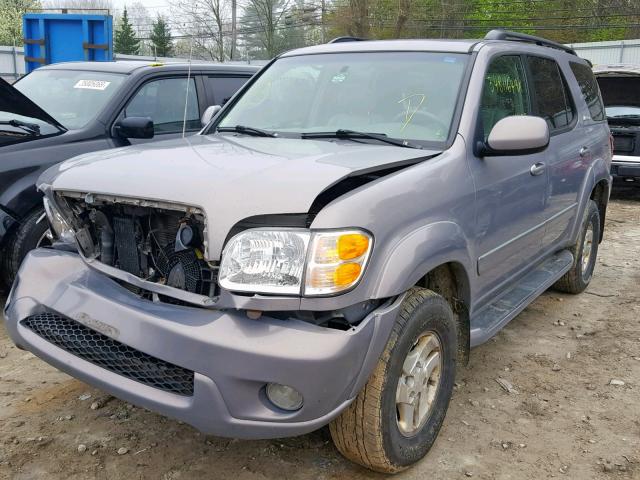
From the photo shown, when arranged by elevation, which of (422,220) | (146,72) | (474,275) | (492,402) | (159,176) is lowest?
(492,402)

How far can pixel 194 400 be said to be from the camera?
2.29 metres

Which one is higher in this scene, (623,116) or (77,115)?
(77,115)

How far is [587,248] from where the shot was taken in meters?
5.39

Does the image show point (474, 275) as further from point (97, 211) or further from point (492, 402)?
point (97, 211)

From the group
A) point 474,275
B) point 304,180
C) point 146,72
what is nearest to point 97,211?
point 304,180

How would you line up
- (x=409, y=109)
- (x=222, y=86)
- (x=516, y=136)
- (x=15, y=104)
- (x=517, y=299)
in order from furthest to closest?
(x=222, y=86) → (x=15, y=104) → (x=517, y=299) → (x=409, y=109) → (x=516, y=136)

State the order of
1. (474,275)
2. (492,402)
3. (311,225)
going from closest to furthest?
(311,225), (474,275), (492,402)

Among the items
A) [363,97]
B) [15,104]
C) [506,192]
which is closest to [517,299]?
[506,192]

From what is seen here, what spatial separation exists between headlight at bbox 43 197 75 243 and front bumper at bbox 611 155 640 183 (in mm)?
8914

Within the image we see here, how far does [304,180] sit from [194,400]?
0.90 meters

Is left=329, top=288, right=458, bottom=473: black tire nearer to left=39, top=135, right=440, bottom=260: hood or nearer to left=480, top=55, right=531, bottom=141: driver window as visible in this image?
left=39, top=135, right=440, bottom=260: hood

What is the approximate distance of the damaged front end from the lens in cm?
248

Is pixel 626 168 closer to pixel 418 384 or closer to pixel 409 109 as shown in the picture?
pixel 409 109

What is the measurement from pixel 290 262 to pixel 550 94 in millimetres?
2898
